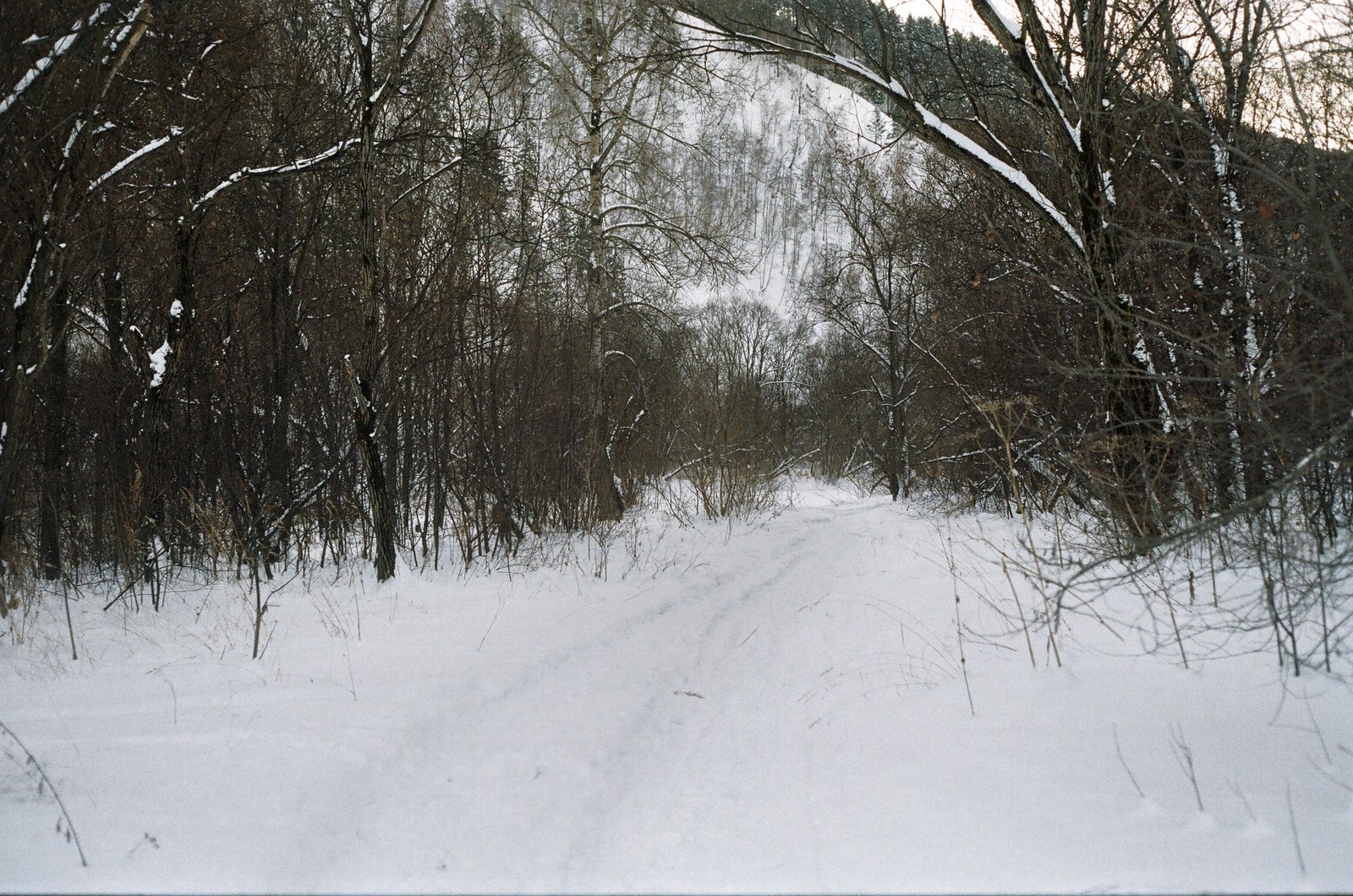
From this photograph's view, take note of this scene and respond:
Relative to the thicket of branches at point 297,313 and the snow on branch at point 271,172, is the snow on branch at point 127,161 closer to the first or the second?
the thicket of branches at point 297,313

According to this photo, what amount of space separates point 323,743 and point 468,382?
5.98 meters

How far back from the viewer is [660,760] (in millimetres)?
3342

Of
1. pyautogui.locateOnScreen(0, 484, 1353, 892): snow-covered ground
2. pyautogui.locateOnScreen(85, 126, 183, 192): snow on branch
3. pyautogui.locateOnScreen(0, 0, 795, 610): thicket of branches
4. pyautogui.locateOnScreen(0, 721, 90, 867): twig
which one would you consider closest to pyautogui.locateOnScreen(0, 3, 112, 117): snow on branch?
pyautogui.locateOnScreen(85, 126, 183, 192): snow on branch

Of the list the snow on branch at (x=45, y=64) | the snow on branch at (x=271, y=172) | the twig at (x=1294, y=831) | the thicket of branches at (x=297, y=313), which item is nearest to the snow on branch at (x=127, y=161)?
the thicket of branches at (x=297, y=313)

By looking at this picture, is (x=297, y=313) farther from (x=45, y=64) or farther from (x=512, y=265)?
(x=45, y=64)

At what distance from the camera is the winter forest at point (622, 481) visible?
2613mm

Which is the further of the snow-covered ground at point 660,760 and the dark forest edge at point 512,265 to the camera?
the dark forest edge at point 512,265

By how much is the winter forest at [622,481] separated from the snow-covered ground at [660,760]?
0.03 meters

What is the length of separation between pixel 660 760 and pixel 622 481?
380 inches

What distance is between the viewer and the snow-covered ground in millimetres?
2279

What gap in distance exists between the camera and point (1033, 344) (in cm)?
942

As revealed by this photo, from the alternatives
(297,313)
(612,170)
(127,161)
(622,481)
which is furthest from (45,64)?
(612,170)

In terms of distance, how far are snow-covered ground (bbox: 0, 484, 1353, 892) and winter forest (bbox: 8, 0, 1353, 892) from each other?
3 cm

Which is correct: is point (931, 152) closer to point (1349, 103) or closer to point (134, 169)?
point (1349, 103)
